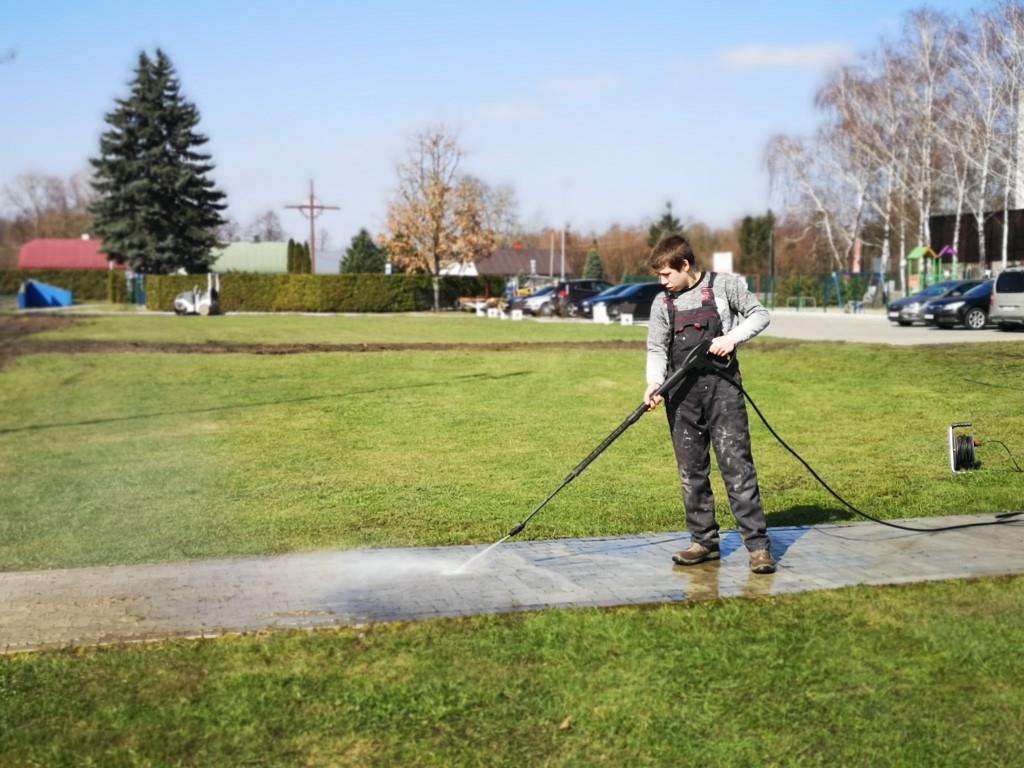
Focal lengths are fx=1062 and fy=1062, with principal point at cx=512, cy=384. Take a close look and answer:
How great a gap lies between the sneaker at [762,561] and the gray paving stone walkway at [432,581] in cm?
6

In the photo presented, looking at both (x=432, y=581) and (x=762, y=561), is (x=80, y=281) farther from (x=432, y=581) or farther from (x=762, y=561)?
(x=762, y=561)

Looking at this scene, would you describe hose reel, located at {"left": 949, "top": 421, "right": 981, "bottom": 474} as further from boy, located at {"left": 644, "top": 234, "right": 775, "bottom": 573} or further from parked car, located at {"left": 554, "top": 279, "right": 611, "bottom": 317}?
parked car, located at {"left": 554, "top": 279, "right": 611, "bottom": 317}

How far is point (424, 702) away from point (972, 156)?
50.6 m

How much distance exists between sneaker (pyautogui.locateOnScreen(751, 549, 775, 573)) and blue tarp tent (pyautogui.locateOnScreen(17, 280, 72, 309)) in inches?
2352

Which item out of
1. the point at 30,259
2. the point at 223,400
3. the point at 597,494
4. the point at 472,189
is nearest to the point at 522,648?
the point at 597,494

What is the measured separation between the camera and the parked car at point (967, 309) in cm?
2880

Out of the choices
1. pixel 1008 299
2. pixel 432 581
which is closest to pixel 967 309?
pixel 1008 299

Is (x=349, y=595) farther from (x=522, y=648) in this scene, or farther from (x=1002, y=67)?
(x=1002, y=67)

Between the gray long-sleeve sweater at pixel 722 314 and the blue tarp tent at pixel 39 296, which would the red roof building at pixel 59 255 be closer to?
the blue tarp tent at pixel 39 296

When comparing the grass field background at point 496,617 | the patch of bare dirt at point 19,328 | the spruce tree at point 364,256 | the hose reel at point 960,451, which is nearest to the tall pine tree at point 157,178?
the patch of bare dirt at point 19,328

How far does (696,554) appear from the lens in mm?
5898

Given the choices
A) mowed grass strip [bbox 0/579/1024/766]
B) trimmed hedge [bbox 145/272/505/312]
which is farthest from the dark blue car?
mowed grass strip [bbox 0/579/1024/766]

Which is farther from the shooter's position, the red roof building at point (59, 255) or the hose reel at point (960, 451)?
the red roof building at point (59, 255)

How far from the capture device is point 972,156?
1902 inches
